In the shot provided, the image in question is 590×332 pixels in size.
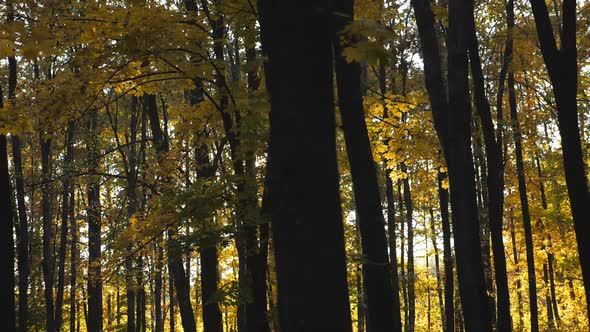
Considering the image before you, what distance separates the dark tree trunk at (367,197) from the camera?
6.72m

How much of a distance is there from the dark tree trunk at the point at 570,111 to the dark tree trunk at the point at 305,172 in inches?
235

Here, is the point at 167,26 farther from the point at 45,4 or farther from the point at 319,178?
the point at 319,178

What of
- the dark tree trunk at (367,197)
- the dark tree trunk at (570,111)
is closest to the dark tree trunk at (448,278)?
the dark tree trunk at (570,111)

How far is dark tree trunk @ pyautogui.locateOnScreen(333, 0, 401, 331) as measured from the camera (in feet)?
22.1

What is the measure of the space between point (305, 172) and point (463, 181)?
5437 mm

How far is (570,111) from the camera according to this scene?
7812 mm

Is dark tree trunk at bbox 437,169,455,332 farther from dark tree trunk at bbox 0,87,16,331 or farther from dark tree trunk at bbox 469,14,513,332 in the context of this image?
dark tree trunk at bbox 0,87,16,331

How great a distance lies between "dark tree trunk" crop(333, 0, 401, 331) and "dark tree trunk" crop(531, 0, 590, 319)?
9.49ft

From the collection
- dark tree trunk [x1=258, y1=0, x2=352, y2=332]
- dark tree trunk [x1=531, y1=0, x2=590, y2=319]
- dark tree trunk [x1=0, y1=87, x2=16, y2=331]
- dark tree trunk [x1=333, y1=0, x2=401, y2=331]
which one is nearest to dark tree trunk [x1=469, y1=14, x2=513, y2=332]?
dark tree trunk [x1=531, y1=0, x2=590, y2=319]

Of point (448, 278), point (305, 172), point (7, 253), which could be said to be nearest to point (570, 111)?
point (305, 172)

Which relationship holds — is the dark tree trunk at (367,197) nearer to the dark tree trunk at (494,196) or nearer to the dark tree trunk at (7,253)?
the dark tree trunk at (494,196)

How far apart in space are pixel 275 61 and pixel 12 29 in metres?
5.11

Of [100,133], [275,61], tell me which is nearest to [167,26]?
[275,61]

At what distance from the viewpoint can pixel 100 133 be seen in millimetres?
20469
